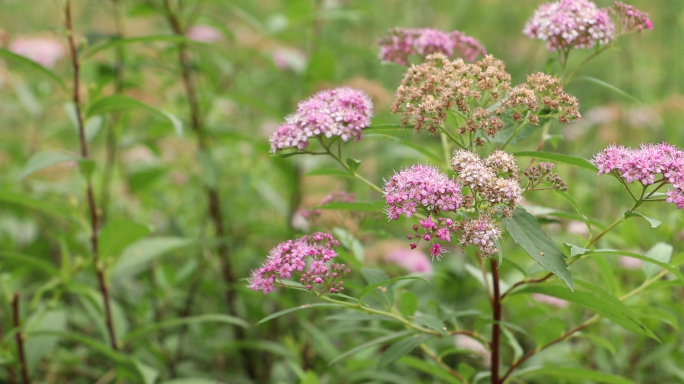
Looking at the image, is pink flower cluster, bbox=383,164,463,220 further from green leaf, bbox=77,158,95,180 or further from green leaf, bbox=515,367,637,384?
green leaf, bbox=77,158,95,180

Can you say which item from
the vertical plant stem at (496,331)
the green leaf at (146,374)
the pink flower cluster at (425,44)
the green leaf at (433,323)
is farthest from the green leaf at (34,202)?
the vertical plant stem at (496,331)

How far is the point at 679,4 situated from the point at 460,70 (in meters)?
3.42

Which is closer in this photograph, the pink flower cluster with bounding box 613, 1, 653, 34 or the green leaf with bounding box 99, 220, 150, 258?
the pink flower cluster with bounding box 613, 1, 653, 34

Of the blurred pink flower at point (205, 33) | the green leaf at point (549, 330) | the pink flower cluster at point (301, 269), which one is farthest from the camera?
the blurred pink flower at point (205, 33)

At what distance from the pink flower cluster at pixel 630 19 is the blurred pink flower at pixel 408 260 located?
1294mm

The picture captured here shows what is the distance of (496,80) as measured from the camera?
1278 millimetres

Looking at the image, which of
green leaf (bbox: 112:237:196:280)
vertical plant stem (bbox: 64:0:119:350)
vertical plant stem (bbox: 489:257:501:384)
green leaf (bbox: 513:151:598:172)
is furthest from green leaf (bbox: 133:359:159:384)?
green leaf (bbox: 513:151:598:172)

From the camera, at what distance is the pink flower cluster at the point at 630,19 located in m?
1.57

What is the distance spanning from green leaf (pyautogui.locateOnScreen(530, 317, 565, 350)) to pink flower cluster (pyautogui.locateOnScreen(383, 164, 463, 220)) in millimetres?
567

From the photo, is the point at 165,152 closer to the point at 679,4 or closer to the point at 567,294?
the point at 567,294

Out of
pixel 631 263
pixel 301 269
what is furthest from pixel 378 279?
pixel 631 263

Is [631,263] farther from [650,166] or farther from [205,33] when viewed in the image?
[205,33]

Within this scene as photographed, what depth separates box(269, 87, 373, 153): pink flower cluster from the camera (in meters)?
1.28

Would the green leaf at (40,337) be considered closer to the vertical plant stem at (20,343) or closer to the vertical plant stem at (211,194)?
the vertical plant stem at (20,343)
